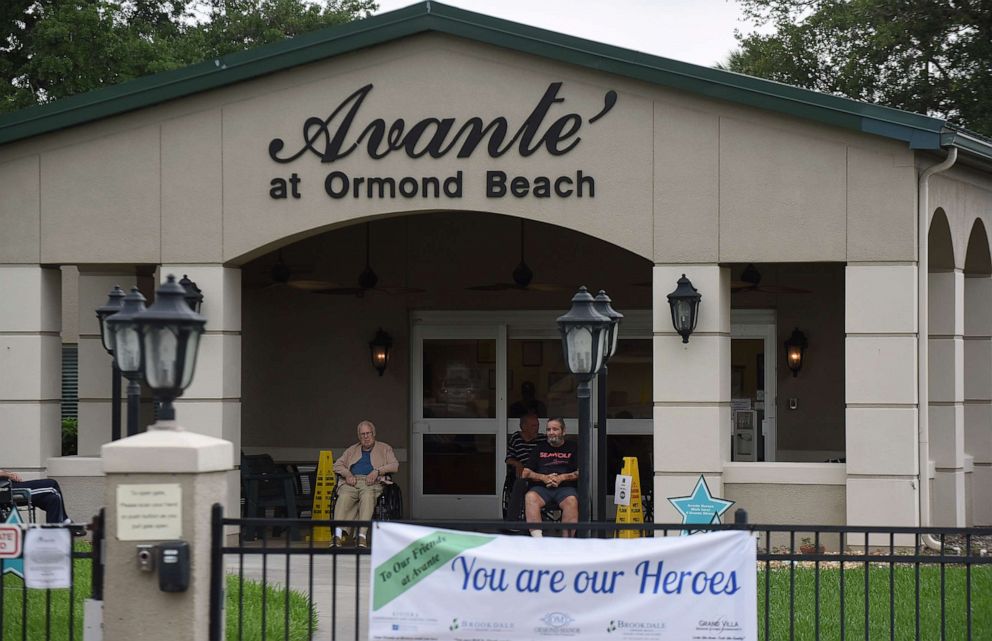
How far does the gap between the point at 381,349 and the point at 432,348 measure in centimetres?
65

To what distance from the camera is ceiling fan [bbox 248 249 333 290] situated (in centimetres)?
1599

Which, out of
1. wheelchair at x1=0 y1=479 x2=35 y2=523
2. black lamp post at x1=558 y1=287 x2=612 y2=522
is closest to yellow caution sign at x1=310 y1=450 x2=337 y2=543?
wheelchair at x1=0 y1=479 x2=35 y2=523

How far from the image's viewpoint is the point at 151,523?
297 inches

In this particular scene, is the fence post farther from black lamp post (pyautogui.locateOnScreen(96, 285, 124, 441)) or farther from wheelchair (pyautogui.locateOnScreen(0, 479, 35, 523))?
wheelchair (pyautogui.locateOnScreen(0, 479, 35, 523))

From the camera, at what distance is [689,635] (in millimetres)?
7434

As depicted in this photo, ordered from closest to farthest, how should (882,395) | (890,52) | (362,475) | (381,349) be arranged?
(882,395), (362,475), (381,349), (890,52)

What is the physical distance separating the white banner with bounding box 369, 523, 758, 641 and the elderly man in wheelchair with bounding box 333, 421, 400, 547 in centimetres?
738

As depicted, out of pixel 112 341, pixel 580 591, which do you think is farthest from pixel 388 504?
pixel 580 591

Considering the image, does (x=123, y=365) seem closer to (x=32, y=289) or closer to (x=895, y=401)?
(x=32, y=289)

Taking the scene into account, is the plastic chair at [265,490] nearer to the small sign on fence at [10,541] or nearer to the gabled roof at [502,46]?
the gabled roof at [502,46]

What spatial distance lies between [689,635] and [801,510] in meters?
6.12

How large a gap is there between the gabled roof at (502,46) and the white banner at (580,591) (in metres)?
6.32

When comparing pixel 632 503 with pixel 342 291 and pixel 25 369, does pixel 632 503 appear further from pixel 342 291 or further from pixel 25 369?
pixel 25 369

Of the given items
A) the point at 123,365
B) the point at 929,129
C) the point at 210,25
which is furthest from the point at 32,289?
the point at 210,25
